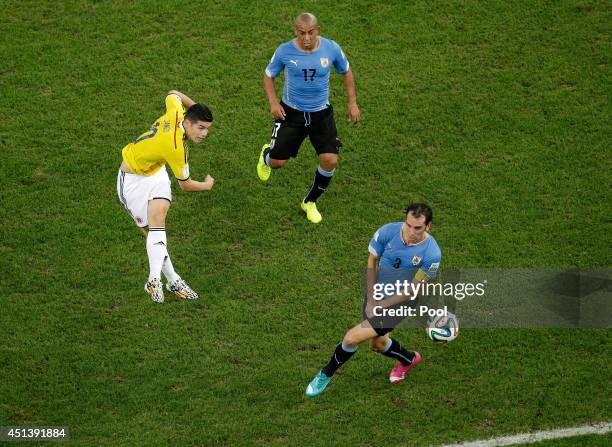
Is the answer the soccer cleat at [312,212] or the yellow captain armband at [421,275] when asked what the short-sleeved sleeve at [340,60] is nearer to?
the soccer cleat at [312,212]

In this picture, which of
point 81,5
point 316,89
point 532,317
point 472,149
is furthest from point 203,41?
point 532,317

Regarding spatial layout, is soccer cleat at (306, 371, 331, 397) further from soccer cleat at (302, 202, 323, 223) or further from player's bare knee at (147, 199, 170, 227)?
soccer cleat at (302, 202, 323, 223)

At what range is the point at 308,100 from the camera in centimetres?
1102

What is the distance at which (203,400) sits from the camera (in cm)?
963

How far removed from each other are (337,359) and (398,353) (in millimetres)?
662

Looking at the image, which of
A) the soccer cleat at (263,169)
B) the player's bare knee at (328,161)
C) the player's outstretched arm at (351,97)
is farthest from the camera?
the soccer cleat at (263,169)

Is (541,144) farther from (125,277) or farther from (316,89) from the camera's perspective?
(125,277)

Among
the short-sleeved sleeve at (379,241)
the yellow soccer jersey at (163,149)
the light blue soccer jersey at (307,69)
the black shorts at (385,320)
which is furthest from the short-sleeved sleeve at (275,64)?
the black shorts at (385,320)

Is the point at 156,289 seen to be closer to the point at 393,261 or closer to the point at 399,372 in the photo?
the point at 393,261

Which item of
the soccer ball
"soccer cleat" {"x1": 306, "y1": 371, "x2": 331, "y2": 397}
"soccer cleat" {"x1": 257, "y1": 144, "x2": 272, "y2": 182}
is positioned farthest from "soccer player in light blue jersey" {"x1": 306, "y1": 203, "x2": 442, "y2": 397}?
"soccer cleat" {"x1": 257, "y1": 144, "x2": 272, "y2": 182}

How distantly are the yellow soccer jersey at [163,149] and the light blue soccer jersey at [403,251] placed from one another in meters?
2.31

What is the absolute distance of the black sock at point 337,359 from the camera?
9.35 m

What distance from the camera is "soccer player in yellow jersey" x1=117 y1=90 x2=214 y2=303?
390 inches

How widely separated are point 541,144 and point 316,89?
3.46m
